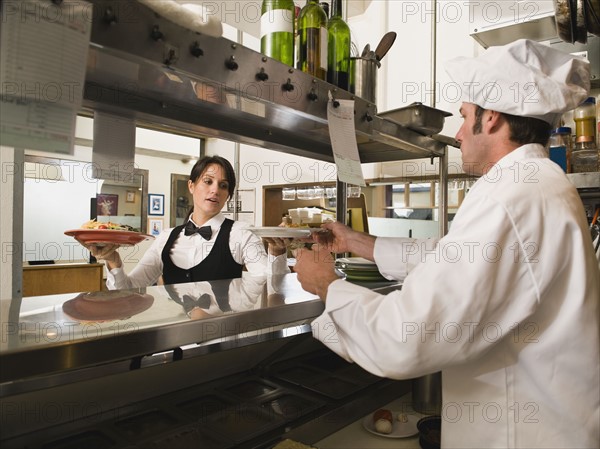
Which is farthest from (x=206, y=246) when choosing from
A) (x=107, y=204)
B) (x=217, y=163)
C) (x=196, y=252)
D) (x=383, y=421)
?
(x=107, y=204)

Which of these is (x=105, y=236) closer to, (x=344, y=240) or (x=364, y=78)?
(x=344, y=240)

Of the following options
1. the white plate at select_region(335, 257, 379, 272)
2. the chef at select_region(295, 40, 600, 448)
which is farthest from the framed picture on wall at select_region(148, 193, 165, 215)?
the chef at select_region(295, 40, 600, 448)

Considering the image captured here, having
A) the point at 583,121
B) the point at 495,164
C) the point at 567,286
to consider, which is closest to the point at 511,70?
the point at 495,164

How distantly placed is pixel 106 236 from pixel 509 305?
891 millimetres

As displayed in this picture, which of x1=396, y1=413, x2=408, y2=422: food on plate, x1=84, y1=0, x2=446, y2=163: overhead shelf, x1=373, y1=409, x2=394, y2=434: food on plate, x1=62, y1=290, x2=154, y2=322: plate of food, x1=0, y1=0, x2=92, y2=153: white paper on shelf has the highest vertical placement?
x1=84, y1=0, x2=446, y2=163: overhead shelf

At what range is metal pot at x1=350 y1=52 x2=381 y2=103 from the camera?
1304 millimetres

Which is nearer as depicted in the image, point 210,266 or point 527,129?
point 527,129

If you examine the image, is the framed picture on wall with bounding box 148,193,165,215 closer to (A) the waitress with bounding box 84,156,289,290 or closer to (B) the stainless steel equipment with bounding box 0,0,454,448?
(A) the waitress with bounding box 84,156,289,290

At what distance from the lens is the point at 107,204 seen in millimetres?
5629

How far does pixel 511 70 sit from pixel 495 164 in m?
0.20

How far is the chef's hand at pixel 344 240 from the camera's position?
1409mm

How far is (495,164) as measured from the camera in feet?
3.35

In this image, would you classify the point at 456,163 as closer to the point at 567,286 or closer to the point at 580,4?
the point at 580,4

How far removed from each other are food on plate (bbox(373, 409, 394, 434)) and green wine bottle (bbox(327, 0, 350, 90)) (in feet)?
3.15
